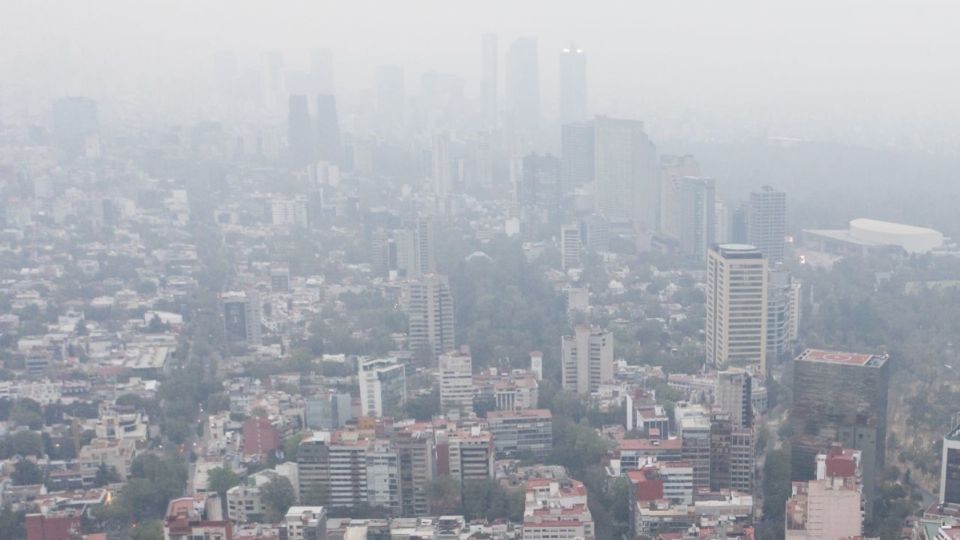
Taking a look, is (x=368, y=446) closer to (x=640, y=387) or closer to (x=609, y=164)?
(x=640, y=387)

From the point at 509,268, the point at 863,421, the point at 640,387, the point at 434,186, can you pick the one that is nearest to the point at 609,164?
the point at 434,186

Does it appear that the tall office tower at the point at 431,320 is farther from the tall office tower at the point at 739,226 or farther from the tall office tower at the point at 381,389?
the tall office tower at the point at 739,226

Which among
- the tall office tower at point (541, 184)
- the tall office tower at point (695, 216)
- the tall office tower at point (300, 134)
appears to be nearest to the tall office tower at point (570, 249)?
the tall office tower at point (695, 216)

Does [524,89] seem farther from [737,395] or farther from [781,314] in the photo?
[737,395]

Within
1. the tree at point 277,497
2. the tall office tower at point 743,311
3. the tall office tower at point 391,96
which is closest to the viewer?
the tree at point 277,497

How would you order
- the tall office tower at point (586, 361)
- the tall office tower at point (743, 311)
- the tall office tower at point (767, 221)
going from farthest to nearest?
1. the tall office tower at point (767, 221)
2. the tall office tower at point (743, 311)
3. the tall office tower at point (586, 361)

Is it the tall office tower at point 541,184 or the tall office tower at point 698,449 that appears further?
the tall office tower at point 541,184

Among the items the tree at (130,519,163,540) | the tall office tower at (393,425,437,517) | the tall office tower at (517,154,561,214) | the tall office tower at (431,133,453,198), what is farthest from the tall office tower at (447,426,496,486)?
the tall office tower at (431,133,453,198)
